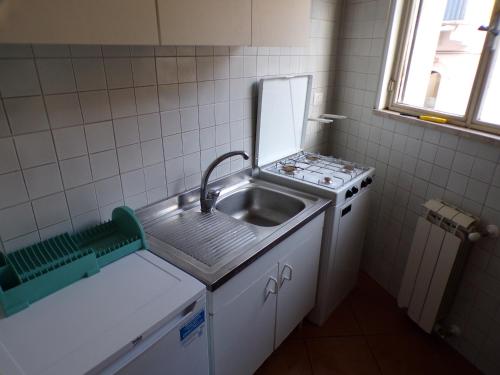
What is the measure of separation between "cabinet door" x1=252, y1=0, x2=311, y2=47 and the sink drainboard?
0.75 metres

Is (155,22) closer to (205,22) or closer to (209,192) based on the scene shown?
(205,22)

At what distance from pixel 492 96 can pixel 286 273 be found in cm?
132

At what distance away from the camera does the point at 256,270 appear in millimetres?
1347

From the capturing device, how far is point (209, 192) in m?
1.66

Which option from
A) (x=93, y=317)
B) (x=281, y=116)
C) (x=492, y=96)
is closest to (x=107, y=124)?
(x=93, y=317)

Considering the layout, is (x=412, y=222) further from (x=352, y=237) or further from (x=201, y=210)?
(x=201, y=210)

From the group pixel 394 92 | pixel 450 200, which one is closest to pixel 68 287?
pixel 450 200

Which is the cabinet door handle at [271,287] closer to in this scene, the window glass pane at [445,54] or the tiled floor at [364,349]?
the tiled floor at [364,349]

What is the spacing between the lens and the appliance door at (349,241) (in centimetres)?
189

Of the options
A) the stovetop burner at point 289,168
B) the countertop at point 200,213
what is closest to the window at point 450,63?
the stovetop burner at point 289,168

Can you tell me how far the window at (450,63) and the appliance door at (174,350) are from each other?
1606 millimetres

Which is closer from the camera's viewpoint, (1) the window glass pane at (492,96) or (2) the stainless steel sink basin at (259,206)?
(1) the window glass pane at (492,96)

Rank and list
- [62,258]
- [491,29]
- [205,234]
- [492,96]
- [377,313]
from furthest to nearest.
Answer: [377,313]
[492,96]
[491,29]
[205,234]
[62,258]

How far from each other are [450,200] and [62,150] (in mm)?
1889
